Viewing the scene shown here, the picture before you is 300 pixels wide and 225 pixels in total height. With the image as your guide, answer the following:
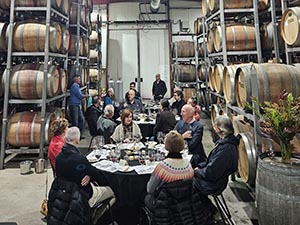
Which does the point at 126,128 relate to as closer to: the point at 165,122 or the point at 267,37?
the point at 165,122

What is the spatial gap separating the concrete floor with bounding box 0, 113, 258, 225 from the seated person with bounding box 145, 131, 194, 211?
1.29 m

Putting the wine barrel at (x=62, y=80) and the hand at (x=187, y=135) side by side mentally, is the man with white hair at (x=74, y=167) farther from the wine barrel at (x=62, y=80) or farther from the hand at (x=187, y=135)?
the wine barrel at (x=62, y=80)

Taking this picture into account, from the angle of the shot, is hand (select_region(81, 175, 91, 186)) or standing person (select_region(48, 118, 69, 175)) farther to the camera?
standing person (select_region(48, 118, 69, 175))

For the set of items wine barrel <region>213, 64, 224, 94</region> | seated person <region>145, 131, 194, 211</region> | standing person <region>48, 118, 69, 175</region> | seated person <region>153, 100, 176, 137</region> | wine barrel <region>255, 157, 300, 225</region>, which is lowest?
wine barrel <region>255, 157, 300, 225</region>

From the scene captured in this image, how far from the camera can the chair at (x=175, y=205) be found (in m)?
2.68

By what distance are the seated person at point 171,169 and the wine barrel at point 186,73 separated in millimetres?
8624

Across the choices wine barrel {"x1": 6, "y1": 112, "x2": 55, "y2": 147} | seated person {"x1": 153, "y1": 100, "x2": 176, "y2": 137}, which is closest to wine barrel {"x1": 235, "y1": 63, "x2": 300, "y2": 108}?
seated person {"x1": 153, "y1": 100, "x2": 176, "y2": 137}

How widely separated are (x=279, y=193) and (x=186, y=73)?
28.9 ft

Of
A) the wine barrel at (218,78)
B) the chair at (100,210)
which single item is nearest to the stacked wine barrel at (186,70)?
the wine barrel at (218,78)

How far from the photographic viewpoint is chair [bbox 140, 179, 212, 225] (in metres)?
2.68

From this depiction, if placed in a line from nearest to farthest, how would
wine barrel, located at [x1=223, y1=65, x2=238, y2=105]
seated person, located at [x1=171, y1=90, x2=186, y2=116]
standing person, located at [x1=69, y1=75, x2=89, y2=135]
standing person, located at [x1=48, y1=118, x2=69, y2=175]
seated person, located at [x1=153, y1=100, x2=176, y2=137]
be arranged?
standing person, located at [x1=48, y1=118, x2=69, y2=175], wine barrel, located at [x1=223, y1=65, x2=238, y2=105], seated person, located at [x1=153, y1=100, x2=176, y2=137], seated person, located at [x1=171, y1=90, x2=186, y2=116], standing person, located at [x1=69, y1=75, x2=89, y2=135]

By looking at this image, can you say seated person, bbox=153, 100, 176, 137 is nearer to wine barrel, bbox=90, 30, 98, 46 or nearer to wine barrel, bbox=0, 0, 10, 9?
wine barrel, bbox=0, 0, 10, 9

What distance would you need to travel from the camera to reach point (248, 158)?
375 centimetres

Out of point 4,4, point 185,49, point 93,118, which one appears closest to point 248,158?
point 93,118
